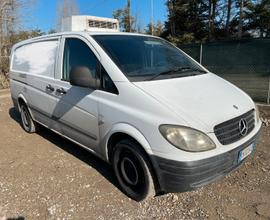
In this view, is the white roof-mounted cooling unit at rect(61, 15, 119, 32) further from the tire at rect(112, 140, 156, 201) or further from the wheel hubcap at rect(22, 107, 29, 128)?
the tire at rect(112, 140, 156, 201)

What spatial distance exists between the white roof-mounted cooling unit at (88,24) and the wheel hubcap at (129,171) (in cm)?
278

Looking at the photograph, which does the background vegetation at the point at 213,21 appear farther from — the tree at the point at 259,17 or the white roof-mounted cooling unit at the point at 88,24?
the white roof-mounted cooling unit at the point at 88,24

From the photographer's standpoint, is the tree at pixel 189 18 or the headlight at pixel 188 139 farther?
the tree at pixel 189 18

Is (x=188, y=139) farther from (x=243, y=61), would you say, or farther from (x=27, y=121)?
(x=243, y=61)

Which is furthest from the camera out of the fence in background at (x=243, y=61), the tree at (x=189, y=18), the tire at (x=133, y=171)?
the tree at (x=189, y=18)

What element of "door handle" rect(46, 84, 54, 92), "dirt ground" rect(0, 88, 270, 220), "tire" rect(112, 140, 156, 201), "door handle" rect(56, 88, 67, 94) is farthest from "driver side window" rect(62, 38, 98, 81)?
"dirt ground" rect(0, 88, 270, 220)

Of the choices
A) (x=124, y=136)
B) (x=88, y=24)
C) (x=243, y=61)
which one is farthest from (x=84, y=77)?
(x=243, y=61)

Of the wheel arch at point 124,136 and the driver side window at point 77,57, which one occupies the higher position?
the driver side window at point 77,57

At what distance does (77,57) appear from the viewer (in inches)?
148

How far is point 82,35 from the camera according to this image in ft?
12.2

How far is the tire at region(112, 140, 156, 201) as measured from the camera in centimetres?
286

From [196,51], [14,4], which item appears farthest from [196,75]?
[14,4]

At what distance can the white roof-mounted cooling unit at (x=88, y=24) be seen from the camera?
206 inches

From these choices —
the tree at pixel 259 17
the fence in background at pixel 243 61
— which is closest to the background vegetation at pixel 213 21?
the tree at pixel 259 17
